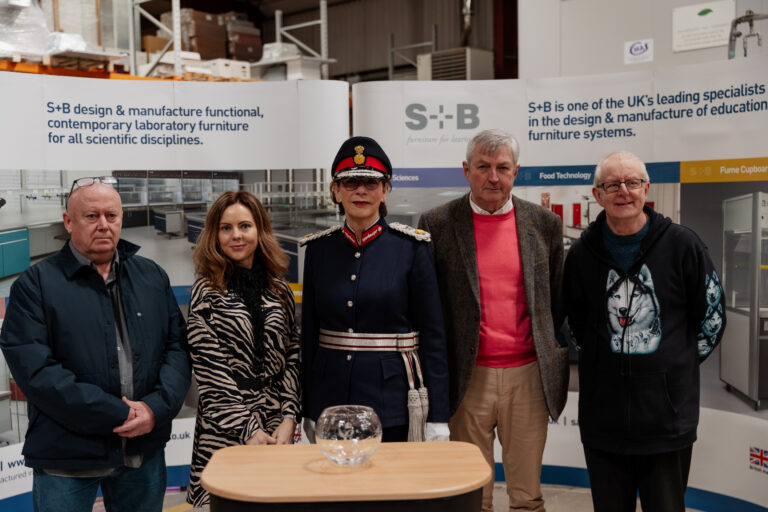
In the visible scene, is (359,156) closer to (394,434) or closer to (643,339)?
(394,434)

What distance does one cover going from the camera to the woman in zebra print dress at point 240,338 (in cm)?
215

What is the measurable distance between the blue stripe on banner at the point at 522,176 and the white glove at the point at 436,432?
1.67m

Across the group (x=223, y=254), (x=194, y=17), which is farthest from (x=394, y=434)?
(x=194, y=17)

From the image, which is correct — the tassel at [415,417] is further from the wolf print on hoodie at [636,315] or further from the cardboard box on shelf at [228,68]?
the cardboard box on shelf at [228,68]

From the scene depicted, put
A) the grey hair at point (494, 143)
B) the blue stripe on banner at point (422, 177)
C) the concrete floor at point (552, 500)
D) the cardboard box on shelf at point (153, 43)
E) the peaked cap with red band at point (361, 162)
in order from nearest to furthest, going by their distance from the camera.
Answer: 1. the peaked cap with red band at point (361, 162)
2. the grey hair at point (494, 143)
3. the concrete floor at point (552, 500)
4. the blue stripe on banner at point (422, 177)
5. the cardboard box on shelf at point (153, 43)

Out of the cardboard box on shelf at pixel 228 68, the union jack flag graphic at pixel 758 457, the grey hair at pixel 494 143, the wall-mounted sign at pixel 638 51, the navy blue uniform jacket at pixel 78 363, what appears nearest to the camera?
the navy blue uniform jacket at pixel 78 363

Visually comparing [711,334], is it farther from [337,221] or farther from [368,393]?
[337,221]

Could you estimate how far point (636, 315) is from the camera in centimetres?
222

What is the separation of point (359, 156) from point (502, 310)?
0.75m

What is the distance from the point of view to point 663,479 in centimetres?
225

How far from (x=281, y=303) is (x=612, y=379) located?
1092 mm

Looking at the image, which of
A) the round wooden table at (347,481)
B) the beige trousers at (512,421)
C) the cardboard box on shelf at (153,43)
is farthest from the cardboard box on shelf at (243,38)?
the round wooden table at (347,481)

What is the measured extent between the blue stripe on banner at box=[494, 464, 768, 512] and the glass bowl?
215 centimetres

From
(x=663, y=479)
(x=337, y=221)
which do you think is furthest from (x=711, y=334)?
(x=337, y=221)
